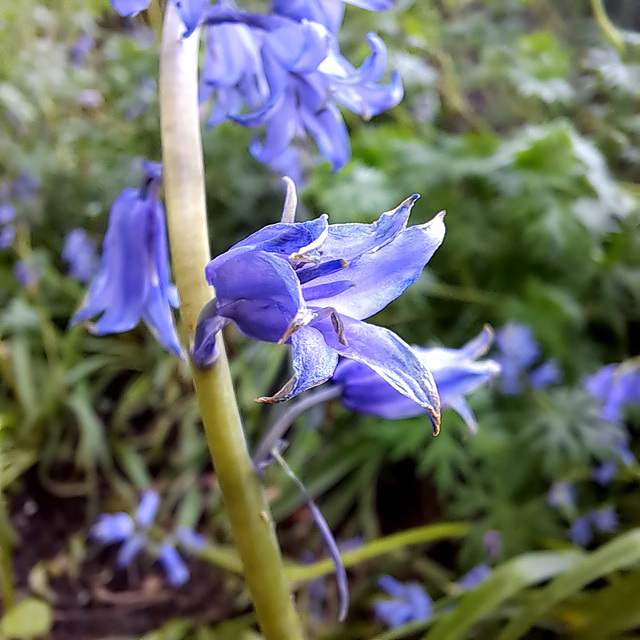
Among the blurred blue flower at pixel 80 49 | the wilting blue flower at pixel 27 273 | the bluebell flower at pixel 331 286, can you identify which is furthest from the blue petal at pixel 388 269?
the blurred blue flower at pixel 80 49

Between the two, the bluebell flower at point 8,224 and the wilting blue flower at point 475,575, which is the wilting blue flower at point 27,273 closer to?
the bluebell flower at point 8,224

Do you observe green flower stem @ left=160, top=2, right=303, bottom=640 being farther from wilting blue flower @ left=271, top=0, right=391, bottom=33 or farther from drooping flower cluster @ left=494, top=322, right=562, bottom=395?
drooping flower cluster @ left=494, top=322, right=562, bottom=395

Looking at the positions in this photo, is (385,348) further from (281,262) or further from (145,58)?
(145,58)

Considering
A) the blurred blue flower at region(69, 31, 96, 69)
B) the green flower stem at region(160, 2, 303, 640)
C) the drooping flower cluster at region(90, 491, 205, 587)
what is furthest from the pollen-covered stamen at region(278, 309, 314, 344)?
the blurred blue flower at region(69, 31, 96, 69)

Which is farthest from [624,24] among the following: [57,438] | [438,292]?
[57,438]

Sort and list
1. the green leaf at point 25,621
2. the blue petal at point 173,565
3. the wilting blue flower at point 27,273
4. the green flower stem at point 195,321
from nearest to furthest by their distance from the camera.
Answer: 1. the green flower stem at point 195,321
2. the green leaf at point 25,621
3. the blue petal at point 173,565
4. the wilting blue flower at point 27,273
